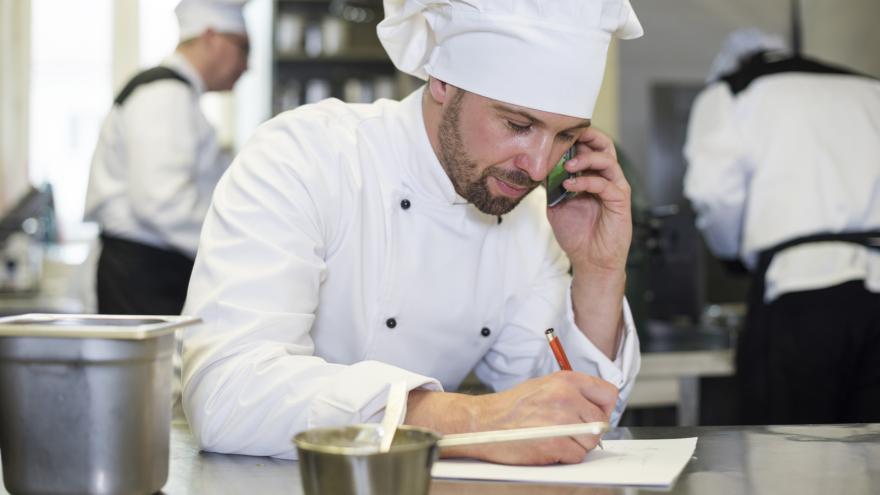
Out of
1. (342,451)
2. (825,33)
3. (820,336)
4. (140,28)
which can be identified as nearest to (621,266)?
(342,451)

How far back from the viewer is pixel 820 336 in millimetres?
2844

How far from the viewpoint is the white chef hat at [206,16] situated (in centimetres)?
326

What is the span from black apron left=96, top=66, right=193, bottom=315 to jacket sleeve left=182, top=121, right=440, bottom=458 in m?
1.65

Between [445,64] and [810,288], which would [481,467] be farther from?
[810,288]

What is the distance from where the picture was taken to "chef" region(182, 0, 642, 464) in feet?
4.45

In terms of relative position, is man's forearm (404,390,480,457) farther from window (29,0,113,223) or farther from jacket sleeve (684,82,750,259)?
window (29,0,113,223)

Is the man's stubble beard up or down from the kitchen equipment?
up

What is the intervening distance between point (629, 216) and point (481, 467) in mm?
668

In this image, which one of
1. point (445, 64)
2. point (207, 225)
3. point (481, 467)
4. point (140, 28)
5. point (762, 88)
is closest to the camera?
point (481, 467)

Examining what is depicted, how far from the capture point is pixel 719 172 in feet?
10.2

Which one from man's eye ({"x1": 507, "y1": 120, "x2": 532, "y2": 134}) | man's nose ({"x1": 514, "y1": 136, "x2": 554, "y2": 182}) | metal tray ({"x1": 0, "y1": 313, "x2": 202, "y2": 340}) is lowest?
metal tray ({"x1": 0, "y1": 313, "x2": 202, "y2": 340})

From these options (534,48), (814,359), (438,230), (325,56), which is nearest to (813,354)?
(814,359)

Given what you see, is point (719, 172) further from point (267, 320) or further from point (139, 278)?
point (267, 320)

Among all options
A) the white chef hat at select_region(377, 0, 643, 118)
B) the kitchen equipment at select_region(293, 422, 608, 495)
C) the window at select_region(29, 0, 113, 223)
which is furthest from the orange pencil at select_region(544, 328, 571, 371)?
the window at select_region(29, 0, 113, 223)
